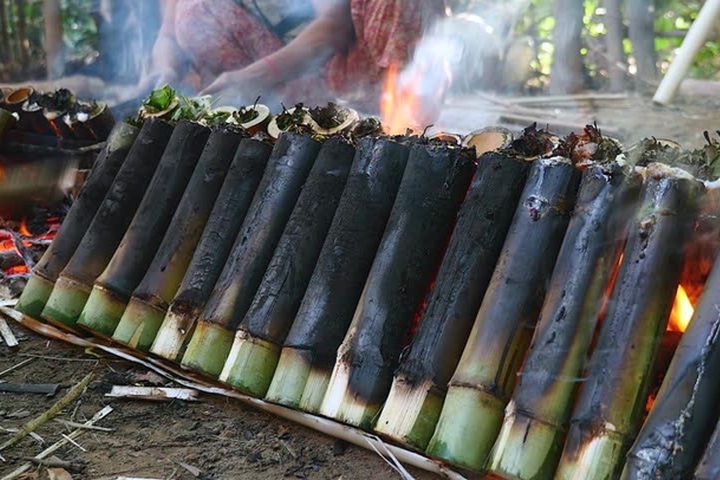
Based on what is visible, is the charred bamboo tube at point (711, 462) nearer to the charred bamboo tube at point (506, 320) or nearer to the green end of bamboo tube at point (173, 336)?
the charred bamboo tube at point (506, 320)

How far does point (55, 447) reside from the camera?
3.42 meters

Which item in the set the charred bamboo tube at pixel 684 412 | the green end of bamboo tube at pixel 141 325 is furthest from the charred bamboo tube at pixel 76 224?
the charred bamboo tube at pixel 684 412

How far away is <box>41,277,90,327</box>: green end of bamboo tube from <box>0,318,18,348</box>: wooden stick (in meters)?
0.32

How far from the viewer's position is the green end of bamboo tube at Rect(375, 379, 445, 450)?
3.07 metres

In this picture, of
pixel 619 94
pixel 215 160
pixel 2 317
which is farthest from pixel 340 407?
pixel 619 94

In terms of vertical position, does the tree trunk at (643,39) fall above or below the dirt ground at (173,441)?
above

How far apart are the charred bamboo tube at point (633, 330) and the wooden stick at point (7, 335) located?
3135mm

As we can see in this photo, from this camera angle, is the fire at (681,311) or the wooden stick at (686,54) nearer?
the fire at (681,311)

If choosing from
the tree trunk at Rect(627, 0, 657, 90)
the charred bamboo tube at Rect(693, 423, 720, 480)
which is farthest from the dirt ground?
the tree trunk at Rect(627, 0, 657, 90)

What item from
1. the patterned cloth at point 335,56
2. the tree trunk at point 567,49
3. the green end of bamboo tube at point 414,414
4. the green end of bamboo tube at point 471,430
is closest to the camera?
the green end of bamboo tube at point 471,430

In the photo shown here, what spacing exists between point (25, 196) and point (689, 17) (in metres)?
11.4

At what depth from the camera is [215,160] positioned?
164 inches

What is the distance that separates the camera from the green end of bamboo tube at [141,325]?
402 centimetres

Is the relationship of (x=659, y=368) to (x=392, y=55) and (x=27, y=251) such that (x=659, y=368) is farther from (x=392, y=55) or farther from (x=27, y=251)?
(x=392, y=55)
